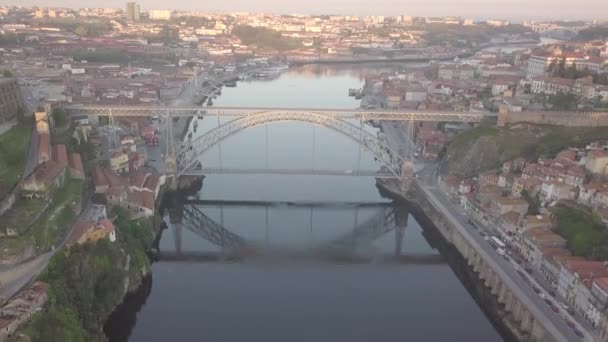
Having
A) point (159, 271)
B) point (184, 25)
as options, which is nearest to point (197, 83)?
point (159, 271)

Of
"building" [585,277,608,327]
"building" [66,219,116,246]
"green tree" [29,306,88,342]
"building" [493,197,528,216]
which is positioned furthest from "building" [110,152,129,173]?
"building" [585,277,608,327]

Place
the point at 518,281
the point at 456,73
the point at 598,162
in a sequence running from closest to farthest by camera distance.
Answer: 1. the point at 518,281
2. the point at 598,162
3. the point at 456,73

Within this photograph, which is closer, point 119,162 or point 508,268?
point 508,268

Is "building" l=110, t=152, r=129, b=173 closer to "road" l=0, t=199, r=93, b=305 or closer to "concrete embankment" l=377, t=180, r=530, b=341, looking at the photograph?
"road" l=0, t=199, r=93, b=305

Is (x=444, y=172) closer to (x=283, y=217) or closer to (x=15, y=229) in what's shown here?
(x=283, y=217)

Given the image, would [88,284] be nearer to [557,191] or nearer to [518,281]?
[518,281]

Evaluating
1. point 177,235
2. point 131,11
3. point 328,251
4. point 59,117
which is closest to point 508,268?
point 328,251
